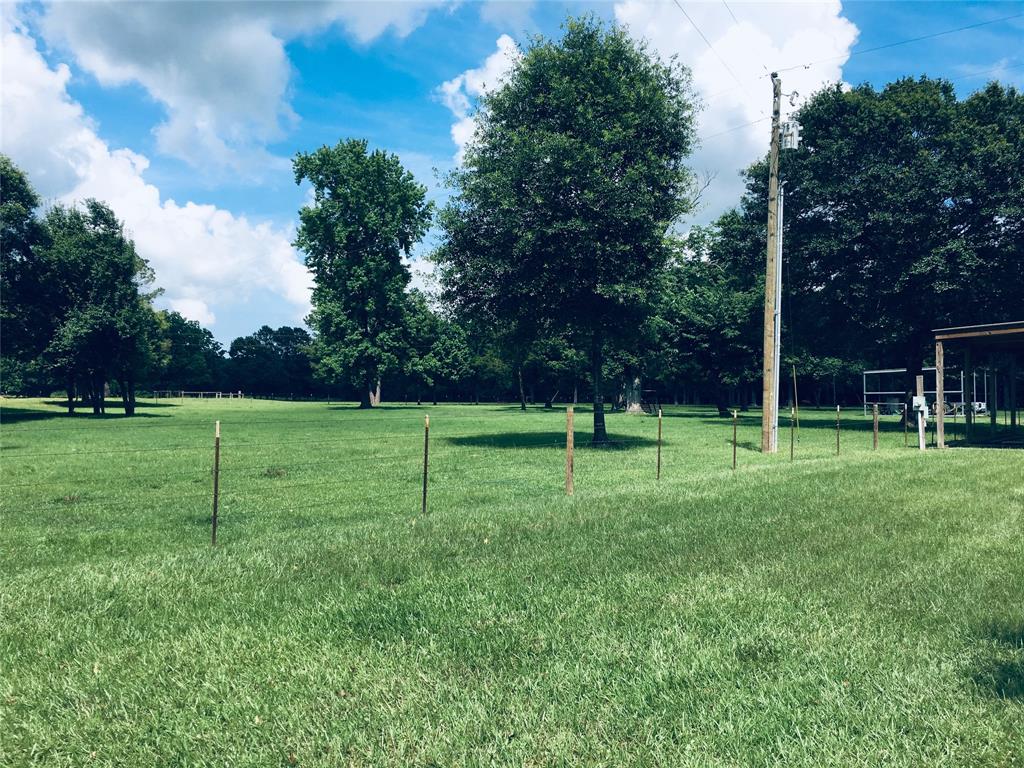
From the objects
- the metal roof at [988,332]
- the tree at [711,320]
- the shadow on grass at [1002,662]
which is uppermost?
the tree at [711,320]

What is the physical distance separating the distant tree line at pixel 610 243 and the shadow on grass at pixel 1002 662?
1759cm

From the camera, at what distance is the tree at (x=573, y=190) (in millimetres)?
21969

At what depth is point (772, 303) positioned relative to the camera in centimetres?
2123

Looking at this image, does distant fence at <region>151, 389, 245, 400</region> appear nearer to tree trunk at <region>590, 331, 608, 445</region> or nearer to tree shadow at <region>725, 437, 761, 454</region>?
tree trunk at <region>590, 331, 608, 445</region>

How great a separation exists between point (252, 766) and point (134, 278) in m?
49.1

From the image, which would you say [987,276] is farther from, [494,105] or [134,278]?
[134,278]

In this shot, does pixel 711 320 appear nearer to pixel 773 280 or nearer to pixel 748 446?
pixel 748 446

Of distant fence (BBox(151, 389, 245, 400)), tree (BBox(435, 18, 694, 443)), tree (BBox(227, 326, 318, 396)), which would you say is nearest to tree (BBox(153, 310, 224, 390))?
distant fence (BBox(151, 389, 245, 400))

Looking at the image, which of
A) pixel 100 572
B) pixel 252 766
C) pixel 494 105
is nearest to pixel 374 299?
pixel 494 105

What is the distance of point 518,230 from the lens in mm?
22125

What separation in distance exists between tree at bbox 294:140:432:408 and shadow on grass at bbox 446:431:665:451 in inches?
1166

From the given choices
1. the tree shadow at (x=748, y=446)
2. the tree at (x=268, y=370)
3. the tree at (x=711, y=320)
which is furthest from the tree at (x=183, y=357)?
the tree shadow at (x=748, y=446)

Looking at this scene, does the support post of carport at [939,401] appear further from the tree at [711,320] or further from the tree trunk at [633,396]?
the tree trunk at [633,396]

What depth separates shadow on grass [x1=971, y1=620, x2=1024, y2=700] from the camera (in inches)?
156
